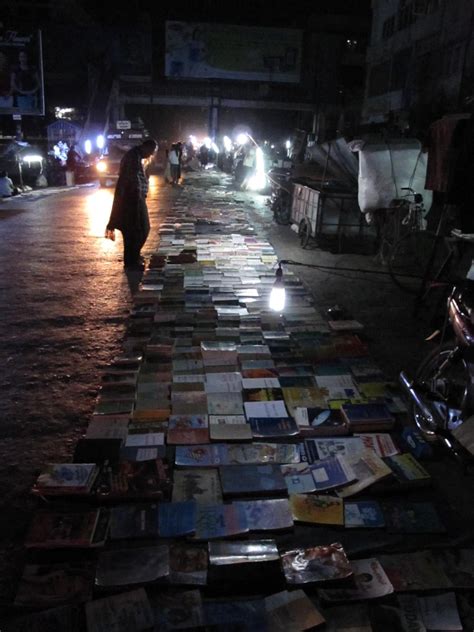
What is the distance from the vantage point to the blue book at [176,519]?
242cm

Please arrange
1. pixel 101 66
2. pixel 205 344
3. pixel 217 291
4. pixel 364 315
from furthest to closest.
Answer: pixel 101 66, pixel 217 291, pixel 364 315, pixel 205 344

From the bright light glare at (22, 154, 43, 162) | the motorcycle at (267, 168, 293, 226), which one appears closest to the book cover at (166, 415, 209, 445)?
the motorcycle at (267, 168, 293, 226)

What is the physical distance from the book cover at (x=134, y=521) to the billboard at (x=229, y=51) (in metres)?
30.3

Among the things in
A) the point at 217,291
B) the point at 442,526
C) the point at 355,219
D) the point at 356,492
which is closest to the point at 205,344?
the point at 217,291

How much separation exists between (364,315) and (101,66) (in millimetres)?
29653

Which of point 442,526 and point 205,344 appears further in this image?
point 205,344

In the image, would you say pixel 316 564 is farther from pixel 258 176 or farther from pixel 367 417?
pixel 258 176

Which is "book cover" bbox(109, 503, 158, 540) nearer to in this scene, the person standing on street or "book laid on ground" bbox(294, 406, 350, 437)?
"book laid on ground" bbox(294, 406, 350, 437)

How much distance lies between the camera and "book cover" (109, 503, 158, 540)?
2.40 m

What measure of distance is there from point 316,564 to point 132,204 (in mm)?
5811

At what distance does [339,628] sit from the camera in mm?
2010

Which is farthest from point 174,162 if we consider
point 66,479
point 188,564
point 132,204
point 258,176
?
point 188,564

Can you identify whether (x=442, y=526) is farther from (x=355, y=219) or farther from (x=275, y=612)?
(x=355, y=219)

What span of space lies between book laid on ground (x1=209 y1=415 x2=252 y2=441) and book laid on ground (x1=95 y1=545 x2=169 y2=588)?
937 mm
